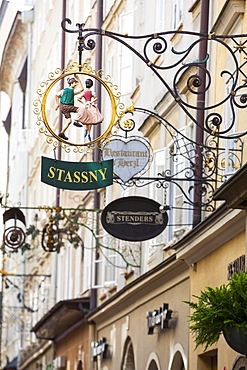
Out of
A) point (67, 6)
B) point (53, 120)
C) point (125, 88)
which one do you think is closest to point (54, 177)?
point (125, 88)

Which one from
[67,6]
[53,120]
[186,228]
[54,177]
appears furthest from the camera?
[53,120]

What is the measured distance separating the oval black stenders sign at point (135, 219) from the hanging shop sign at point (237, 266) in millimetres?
1778

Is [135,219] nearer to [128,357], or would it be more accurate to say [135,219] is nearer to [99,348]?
[128,357]

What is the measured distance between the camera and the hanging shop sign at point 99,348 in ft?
85.0

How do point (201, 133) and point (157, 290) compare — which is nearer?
point (201, 133)

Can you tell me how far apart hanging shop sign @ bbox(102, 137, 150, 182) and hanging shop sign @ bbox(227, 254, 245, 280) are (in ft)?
5.80

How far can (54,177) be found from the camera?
12.3 m

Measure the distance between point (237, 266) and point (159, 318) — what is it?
5.63 metres

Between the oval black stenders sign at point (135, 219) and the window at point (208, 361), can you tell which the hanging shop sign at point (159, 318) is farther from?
the oval black stenders sign at point (135, 219)

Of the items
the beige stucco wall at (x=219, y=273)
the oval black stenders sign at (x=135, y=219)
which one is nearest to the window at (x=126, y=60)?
the beige stucco wall at (x=219, y=273)

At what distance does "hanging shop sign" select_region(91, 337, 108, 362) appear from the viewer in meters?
25.9

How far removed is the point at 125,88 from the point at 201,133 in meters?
8.10

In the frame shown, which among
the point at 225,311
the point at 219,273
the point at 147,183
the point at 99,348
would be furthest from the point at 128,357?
the point at 225,311

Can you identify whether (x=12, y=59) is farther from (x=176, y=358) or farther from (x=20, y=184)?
(x=176, y=358)
